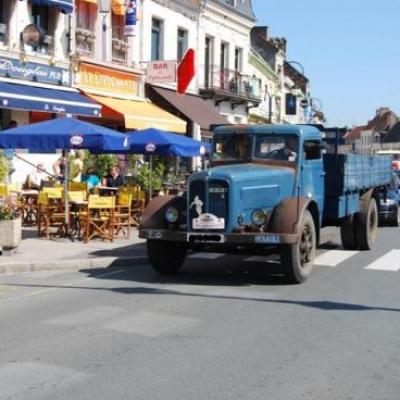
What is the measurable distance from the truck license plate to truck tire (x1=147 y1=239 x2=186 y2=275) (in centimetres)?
161

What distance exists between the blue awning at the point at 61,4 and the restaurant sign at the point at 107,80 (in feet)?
7.33

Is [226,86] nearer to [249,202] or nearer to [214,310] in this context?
[249,202]

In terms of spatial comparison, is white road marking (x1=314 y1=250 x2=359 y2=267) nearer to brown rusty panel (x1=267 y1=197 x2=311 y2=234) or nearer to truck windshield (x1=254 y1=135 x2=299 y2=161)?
truck windshield (x1=254 y1=135 x2=299 y2=161)

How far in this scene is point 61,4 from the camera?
853 inches

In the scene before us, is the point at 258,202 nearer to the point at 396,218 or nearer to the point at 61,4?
the point at 396,218

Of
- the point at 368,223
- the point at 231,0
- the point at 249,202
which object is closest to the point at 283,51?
the point at 231,0

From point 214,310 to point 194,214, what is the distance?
2196 millimetres

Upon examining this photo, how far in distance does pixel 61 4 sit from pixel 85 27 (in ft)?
10.3

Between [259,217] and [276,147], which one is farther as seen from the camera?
[276,147]

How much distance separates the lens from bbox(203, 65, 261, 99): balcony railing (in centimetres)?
3419

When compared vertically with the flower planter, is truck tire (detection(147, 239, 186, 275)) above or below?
below

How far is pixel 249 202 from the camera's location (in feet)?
34.5

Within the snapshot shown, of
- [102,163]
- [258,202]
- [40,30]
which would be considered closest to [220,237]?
[258,202]

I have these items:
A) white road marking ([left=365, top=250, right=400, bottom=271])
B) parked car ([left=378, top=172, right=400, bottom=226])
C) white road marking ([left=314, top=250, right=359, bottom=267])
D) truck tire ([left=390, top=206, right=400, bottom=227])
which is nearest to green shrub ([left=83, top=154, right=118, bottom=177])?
parked car ([left=378, top=172, right=400, bottom=226])
